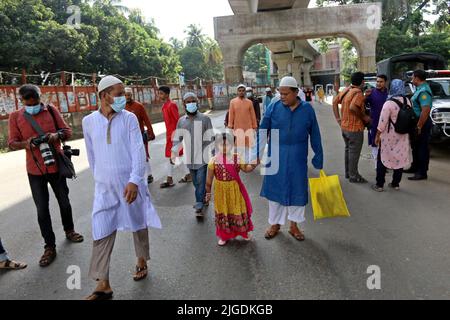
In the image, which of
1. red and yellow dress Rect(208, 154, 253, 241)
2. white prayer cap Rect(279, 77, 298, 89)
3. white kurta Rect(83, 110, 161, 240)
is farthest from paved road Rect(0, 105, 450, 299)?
white prayer cap Rect(279, 77, 298, 89)

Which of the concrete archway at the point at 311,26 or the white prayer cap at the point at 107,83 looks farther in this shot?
the concrete archway at the point at 311,26

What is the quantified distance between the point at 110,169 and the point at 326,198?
2308 mm

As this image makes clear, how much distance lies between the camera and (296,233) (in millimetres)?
4117

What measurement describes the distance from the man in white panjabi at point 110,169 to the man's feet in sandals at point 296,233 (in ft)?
6.20

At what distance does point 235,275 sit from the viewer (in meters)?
3.34

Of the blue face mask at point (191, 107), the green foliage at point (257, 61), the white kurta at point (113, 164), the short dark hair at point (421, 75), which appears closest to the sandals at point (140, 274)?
the white kurta at point (113, 164)

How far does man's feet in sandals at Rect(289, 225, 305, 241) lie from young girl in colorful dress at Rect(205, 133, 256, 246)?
503 millimetres

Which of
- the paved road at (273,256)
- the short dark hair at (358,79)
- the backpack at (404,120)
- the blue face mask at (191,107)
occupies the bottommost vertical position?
the paved road at (273,256)

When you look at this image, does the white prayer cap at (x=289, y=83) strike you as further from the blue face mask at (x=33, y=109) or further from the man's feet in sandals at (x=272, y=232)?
the blue face mask at (x=33, y=109)

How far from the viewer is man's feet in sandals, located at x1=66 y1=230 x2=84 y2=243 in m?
4.28

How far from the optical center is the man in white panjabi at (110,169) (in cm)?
296

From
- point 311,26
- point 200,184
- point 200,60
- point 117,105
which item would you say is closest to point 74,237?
point 200,184

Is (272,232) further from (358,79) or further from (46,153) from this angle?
(358,79)

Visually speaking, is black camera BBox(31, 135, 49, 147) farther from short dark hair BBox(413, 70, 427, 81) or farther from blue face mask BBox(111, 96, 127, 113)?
Result: short dark hair BBox(413, 70, 427, 81)
